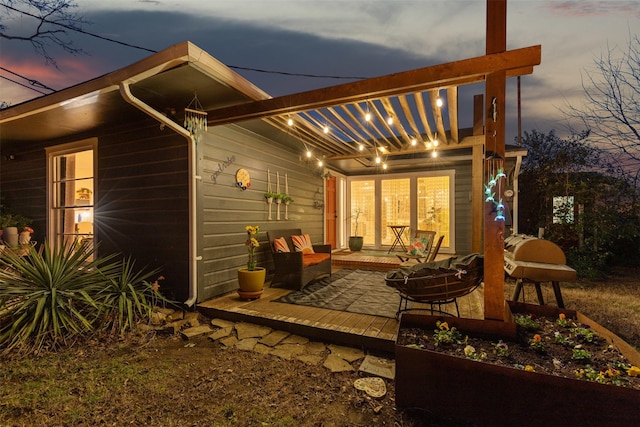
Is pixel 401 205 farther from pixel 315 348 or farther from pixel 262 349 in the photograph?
pixel 262 349

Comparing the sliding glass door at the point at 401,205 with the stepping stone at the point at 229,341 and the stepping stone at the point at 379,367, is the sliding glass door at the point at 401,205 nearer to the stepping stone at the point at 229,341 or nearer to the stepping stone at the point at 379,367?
the stepping stone at the point at 379,367

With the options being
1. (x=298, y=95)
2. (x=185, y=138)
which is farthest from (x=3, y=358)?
(x=298, y=95)

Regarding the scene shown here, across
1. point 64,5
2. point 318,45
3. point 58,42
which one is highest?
point 318,45

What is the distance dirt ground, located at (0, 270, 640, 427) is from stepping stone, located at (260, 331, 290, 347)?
210 millimetres

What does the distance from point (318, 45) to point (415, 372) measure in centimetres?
4057

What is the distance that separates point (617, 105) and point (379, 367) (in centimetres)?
744

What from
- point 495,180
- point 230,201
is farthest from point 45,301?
point 495,180

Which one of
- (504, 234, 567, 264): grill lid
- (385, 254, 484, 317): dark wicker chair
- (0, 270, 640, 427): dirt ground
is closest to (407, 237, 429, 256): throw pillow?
(504, 234, 567, 264): grill lid

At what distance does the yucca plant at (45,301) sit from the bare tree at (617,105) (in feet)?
29.7

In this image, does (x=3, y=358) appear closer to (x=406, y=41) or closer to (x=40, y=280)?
(x=40, y=280)

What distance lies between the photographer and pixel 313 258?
16.5 ft

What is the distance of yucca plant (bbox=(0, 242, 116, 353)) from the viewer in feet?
9.05

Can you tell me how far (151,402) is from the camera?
2.04 metres

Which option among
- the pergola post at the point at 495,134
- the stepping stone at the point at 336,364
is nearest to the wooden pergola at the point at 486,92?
the pergola post at the point at 495,134
